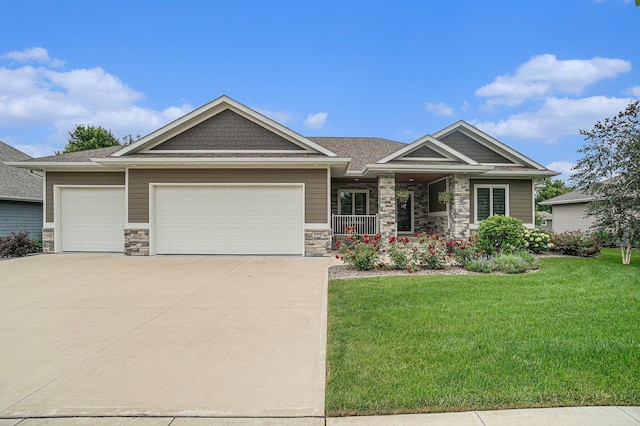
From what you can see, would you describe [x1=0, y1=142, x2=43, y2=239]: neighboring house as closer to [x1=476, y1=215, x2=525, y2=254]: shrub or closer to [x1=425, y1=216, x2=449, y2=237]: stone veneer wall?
[x1=425, y1=216, x2=449, y2=237]: stone veneer wall

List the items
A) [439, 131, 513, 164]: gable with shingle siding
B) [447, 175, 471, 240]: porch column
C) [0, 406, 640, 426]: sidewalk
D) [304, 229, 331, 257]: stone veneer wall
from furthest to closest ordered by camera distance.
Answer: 1. [439, 131, 513, 164]: gable with shingle siding
2. [447, 175, 471, 240]: porch column
3. [304, 229, 331, 257]: stone veneer wall
4. [0, 406, 640, 426]: sidewalk

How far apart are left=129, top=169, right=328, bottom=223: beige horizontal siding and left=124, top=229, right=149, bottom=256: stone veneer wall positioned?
1.24 ft

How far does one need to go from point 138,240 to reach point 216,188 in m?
3.21

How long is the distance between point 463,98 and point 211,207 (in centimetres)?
1424

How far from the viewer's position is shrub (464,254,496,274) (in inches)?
344

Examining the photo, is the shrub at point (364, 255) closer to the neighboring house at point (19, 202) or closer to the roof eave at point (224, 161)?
the roof eave at point (224, 161)

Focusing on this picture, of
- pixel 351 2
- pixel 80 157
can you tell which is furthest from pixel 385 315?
pixel 80 157

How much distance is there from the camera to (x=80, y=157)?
1352 centimetres

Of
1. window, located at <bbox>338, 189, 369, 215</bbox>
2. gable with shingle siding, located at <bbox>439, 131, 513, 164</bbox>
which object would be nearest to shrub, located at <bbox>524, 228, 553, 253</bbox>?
gable with shingle siding, located at <bbox>439, 131, 513, 164</bbox>

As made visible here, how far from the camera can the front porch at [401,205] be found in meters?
13.9

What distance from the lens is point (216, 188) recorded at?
1226 centimetres

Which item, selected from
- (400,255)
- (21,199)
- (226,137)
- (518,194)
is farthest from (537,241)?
(21,199)

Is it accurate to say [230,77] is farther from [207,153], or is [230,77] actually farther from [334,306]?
[334,306]

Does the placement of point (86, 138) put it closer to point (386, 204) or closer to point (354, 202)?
point (354, 202)
